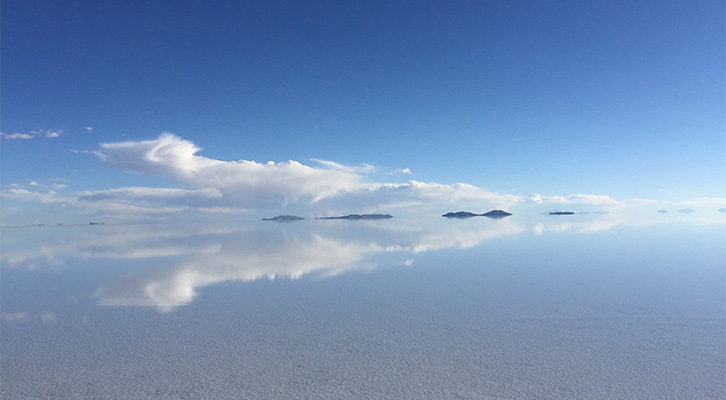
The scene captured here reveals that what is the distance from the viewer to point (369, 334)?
375 inches

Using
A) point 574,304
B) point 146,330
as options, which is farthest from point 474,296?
point 146,330

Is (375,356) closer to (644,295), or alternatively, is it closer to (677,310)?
(677,310)

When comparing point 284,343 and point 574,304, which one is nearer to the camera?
point 284,343

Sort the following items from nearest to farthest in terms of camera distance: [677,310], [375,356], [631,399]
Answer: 1. [631,399]
2. [375,356]
3. [677,310]

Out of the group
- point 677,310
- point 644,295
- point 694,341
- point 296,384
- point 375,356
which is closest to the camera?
point 296,384

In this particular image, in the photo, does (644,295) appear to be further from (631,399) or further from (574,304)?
(631,399)

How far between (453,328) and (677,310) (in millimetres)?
7061

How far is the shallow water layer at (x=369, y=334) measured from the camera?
692cm

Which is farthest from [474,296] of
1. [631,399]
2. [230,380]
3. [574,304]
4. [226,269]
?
[226,269]

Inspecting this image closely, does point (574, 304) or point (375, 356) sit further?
point (574, 304)

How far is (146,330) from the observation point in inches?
395

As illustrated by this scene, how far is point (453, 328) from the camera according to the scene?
32.5 ft

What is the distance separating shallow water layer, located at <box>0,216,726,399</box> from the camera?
692cm

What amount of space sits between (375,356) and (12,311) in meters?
12.3
